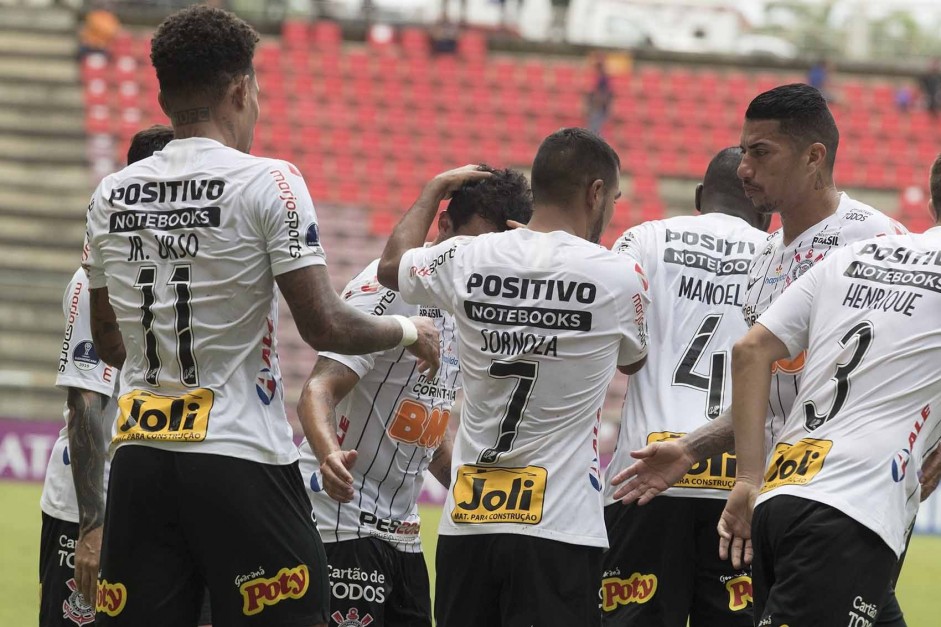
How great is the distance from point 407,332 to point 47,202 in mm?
18087

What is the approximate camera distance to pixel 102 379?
16.4 feet

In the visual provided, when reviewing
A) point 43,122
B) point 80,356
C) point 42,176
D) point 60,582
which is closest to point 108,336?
point 80,356

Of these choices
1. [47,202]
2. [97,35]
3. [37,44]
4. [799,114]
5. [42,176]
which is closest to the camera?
[799,114]

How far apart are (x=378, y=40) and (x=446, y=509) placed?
20.6 metres

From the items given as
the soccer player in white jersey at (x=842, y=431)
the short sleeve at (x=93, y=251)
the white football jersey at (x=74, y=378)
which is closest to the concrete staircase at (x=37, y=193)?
the white football jersey at (x=74, y=378)

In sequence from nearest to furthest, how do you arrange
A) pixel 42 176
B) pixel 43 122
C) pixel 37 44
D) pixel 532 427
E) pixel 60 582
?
1. pixel 532 427
2. pixel 60 582
3. pixel 42 176
4. pixel 43 122
5. pixel 37 44

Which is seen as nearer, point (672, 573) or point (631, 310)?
point (631, 310)

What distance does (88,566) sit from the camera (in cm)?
453

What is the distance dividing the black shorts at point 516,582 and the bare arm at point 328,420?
1.31 ft

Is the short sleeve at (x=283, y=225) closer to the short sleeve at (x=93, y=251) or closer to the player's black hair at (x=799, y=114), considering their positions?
the short sleeve at (x=93, y=251)

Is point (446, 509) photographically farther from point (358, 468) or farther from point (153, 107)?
point (153, 107)

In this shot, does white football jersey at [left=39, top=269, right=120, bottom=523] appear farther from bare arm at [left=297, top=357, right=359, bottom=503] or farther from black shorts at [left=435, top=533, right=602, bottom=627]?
black shorts at [left=435, top=533, right=602, bottom=627]

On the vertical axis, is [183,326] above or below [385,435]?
above

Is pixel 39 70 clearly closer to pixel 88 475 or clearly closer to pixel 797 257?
pixel 88 475
